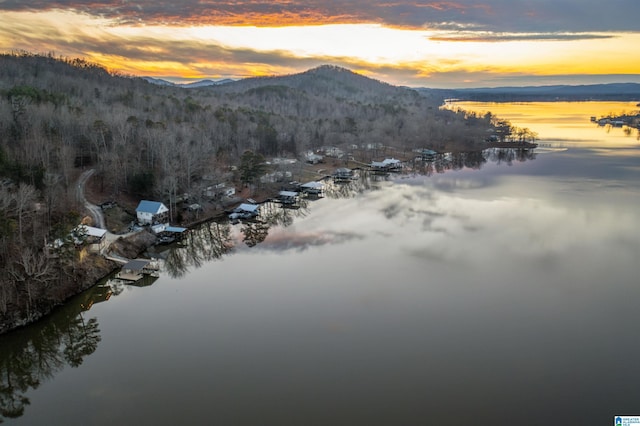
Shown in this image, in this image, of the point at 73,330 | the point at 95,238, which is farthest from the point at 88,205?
the point at 73,330

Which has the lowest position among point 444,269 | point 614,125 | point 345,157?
point 444,269

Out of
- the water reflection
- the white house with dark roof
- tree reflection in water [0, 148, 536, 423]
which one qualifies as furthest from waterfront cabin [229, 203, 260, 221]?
the white house with dark roof

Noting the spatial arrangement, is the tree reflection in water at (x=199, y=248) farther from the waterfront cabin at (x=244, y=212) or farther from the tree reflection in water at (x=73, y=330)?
the waterfront cabin at (x=244, y=212)

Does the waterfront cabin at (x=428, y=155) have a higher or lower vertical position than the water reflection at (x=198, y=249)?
higher

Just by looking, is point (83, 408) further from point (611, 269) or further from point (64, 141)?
point (64, 141)

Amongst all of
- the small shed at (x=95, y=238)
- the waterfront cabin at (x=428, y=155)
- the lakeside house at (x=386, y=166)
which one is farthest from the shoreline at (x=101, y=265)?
the waterfront cabin at (x=428, y=155)

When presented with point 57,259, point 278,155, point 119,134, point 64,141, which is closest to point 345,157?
point 278,155
